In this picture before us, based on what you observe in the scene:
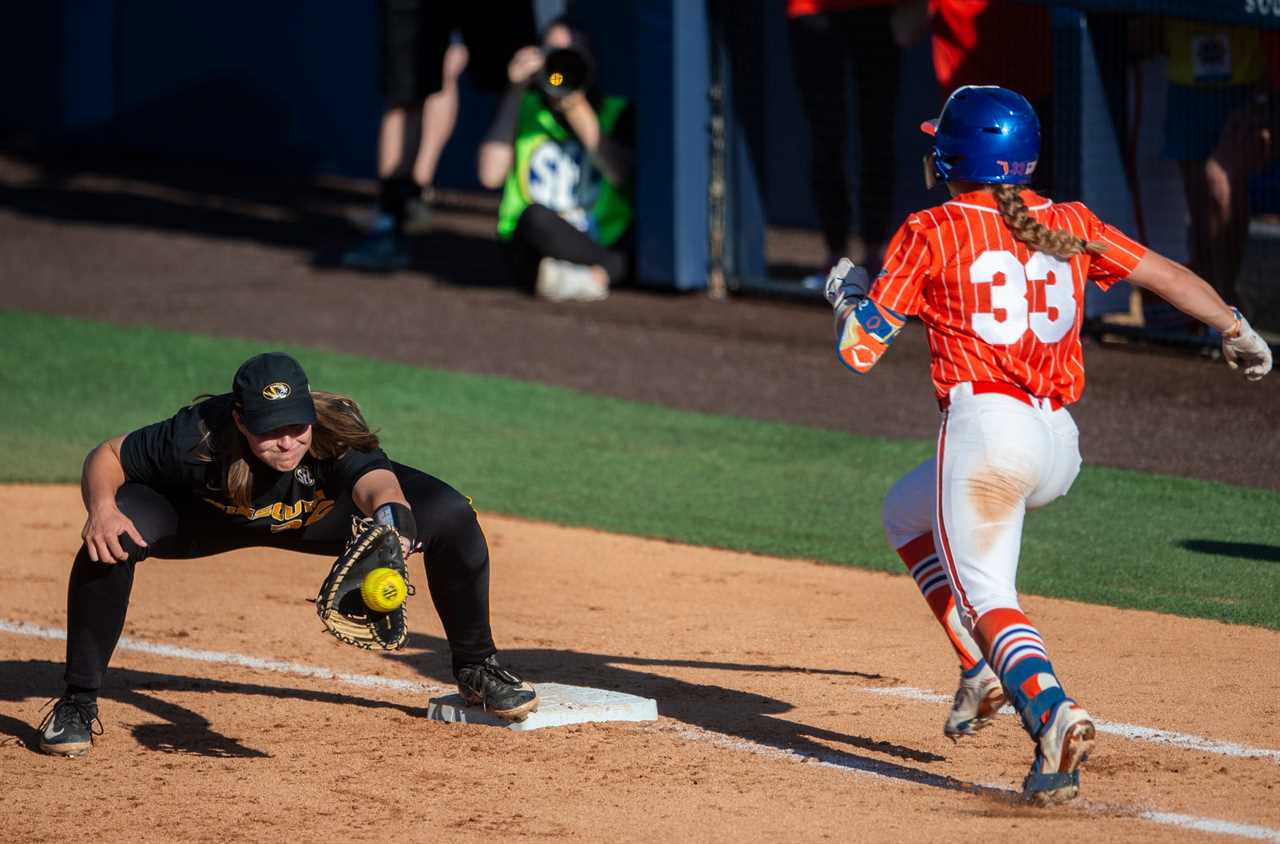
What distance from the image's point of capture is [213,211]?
1552cm

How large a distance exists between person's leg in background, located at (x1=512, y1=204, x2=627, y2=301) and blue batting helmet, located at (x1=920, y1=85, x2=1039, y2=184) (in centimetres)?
758

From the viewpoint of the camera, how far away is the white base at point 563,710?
5277 millimetres

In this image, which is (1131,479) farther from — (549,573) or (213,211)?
(213,211)

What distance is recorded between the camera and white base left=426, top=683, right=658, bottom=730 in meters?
5.28

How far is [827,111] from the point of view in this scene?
1149cm

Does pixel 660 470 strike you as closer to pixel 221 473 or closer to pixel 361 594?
pixel 221 473

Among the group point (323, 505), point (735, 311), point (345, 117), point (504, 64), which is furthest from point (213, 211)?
point (323, 505)

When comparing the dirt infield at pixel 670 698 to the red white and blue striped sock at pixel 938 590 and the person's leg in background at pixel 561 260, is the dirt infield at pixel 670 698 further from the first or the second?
the person's leg in background at pixel 561 260

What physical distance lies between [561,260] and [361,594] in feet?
25.1

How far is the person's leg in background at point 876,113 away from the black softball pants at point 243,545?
6.42 meters

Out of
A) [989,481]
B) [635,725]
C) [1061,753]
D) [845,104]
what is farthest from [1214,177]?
[1061,753]

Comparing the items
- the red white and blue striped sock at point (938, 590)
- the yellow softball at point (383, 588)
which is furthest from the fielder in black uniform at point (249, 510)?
the red white and blue striped sock at point (938, 590)

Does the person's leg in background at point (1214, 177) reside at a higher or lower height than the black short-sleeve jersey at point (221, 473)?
higher

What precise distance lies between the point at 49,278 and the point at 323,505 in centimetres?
849
